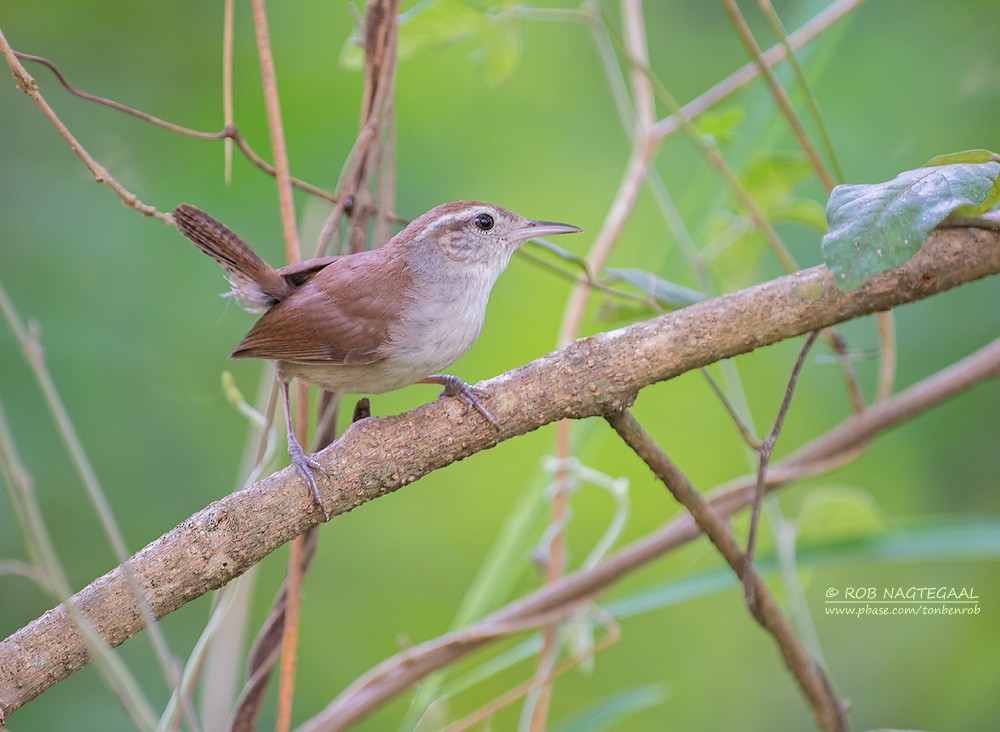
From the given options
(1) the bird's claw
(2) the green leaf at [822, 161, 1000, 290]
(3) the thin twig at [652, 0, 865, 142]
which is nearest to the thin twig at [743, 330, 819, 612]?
(2) the green leaf at [822, 161, 1000, 290]

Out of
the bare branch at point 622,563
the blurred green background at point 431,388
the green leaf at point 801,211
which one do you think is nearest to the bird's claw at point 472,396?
the bare branch at point 622,563

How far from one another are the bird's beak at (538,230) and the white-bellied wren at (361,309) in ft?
0.64

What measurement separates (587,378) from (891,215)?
48 centimetres

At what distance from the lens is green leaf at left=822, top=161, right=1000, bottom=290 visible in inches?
49.3

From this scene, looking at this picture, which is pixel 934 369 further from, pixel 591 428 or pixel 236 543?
pixel 236 543

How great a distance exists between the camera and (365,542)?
11.7 ft

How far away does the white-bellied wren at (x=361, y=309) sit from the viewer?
1.91 meters

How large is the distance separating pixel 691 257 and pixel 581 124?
7.05ft

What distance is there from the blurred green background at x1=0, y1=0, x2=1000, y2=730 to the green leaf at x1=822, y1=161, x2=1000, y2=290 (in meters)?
1.81

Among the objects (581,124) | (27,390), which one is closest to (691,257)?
(581,124)

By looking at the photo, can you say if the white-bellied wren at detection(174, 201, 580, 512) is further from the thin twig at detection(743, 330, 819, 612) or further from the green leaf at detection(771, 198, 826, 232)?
the green leaf at detection(771, 198, 826, 232)

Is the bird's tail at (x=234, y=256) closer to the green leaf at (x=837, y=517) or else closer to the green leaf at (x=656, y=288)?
the green leaf at (x=656, y=288)

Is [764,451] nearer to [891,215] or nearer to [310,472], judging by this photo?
[891,215]

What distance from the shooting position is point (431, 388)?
3.58 m
